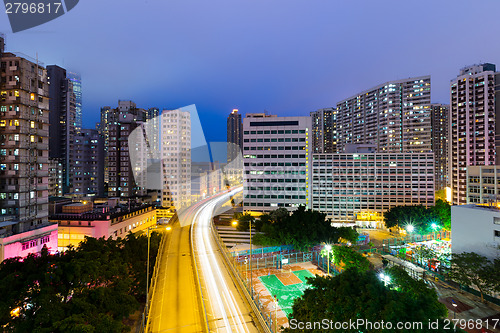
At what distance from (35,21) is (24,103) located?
1299 cm

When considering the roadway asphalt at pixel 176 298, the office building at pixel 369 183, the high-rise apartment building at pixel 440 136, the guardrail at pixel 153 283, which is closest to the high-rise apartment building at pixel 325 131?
the high-rise apartment building at pixel 440 136

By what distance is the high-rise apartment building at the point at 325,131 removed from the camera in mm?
129413

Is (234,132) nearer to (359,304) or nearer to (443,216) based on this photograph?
(443,216)

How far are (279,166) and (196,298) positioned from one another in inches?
1796

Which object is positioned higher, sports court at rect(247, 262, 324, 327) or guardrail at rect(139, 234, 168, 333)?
guardrail at rect(139, 234, 168, 333)

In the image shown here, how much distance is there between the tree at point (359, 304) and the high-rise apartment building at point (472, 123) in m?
71.7

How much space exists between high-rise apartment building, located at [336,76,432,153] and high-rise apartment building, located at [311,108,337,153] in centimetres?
2297

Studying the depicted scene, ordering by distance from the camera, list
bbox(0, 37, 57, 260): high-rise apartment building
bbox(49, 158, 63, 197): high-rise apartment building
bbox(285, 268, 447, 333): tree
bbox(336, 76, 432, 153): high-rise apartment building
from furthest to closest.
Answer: bbox(336, 76, 432, 153): high-rise apartment building, bbox(49, 158, 63, 197): high-rise apartment building, bbox(0, 37, 57, 260): high-rise apartment building, bbox(285, 268, 447, 333): tree

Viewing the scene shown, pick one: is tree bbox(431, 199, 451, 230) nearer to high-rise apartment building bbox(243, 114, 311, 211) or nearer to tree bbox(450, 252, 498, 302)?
high-rise apartment building bbox(243, 114, 311, 211)

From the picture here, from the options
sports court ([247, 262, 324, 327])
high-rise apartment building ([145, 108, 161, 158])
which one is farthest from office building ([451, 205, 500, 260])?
high-rise apartment building ([145, 108, 161, 158])

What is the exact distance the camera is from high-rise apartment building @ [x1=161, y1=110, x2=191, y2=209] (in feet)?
261

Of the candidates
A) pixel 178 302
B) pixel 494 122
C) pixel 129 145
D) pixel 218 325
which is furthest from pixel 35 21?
pixel 494 122

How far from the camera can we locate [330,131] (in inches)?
5202

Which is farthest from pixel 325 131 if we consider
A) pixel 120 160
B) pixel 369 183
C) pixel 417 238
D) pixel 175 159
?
pixel 120 160
